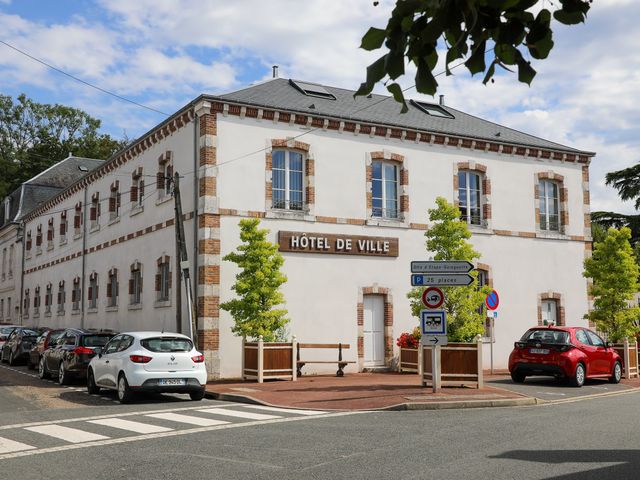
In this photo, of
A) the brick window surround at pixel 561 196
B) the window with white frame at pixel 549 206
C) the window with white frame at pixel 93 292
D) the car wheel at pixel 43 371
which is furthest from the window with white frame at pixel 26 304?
the brick window surround at pixel 561 196

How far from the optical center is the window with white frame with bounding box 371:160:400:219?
23.9 meters

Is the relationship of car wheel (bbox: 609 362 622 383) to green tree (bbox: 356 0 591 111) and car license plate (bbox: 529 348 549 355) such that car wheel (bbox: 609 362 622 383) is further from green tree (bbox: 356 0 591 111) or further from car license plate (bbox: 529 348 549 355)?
green tree (bbox: 356 0 591 111)

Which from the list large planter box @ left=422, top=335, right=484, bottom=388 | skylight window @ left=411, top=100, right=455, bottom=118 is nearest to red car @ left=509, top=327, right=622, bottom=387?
large planter box @ left=422, top=335, right=484, bottom=388

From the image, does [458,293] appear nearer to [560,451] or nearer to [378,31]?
[560,451]

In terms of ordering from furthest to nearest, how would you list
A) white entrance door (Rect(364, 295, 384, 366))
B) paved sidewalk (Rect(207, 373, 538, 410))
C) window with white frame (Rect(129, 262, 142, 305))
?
window with white frame (Rect(129, 262, 142, 305)) → white entrance door (Rect(364, 295, 384, 366)) → paved sidewalk (Rect(207, 373, 538, 410))

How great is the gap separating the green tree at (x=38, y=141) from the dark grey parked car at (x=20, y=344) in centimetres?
3111

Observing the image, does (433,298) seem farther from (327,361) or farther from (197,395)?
(327,361)

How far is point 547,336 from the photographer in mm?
18781

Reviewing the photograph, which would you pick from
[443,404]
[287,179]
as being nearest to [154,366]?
[443,404]

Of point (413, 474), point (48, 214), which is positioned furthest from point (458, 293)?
point (48, 214)

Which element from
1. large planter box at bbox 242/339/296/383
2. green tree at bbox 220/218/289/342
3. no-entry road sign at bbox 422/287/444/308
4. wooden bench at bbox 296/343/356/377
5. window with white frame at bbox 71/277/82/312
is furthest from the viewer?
window with white frame at bbox 71/277/82/312

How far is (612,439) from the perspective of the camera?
9.84 m

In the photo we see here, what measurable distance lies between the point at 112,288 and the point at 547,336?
16751 mm

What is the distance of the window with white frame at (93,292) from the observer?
3018 centimetres
